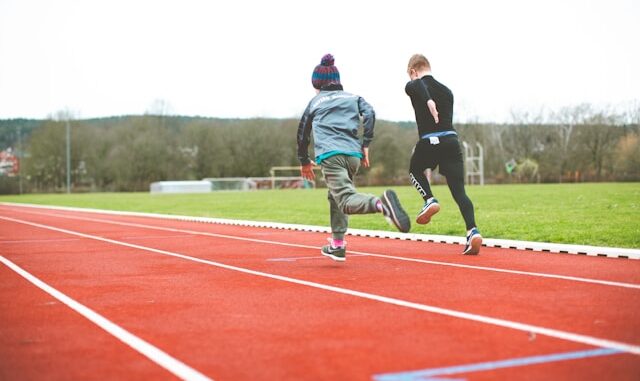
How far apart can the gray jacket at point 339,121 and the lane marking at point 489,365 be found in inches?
173

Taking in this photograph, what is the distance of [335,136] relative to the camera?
7.80 m

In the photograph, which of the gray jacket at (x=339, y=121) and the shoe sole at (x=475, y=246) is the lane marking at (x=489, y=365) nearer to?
the gray jacket at (x=339, y=121)

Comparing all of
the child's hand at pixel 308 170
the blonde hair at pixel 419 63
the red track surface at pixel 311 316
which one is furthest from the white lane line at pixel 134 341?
the blonde hair at pixel 419 63

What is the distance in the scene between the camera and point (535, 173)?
82.0 m

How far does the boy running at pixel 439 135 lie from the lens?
8.74m

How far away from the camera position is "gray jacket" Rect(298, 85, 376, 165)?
7789 millimetres

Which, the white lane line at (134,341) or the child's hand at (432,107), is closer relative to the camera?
the white lane line at (134,341)

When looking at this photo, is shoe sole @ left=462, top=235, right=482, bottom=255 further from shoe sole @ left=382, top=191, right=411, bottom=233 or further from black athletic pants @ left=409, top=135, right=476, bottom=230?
shoe sole @ left=382, top=191, right=411, bottom=233

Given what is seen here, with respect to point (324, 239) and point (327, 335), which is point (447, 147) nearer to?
point (324, 239)

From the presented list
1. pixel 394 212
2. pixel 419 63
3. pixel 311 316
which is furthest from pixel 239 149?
pixel 311 316

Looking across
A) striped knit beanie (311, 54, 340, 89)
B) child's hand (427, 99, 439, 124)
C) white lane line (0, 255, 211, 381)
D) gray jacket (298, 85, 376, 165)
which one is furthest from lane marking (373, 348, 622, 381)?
child's hand (427, 99, 439, 124)

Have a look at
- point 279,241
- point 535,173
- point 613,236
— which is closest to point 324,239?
point 279,241

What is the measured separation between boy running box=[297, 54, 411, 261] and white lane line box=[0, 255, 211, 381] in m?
2.79

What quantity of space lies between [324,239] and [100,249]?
136 inches
